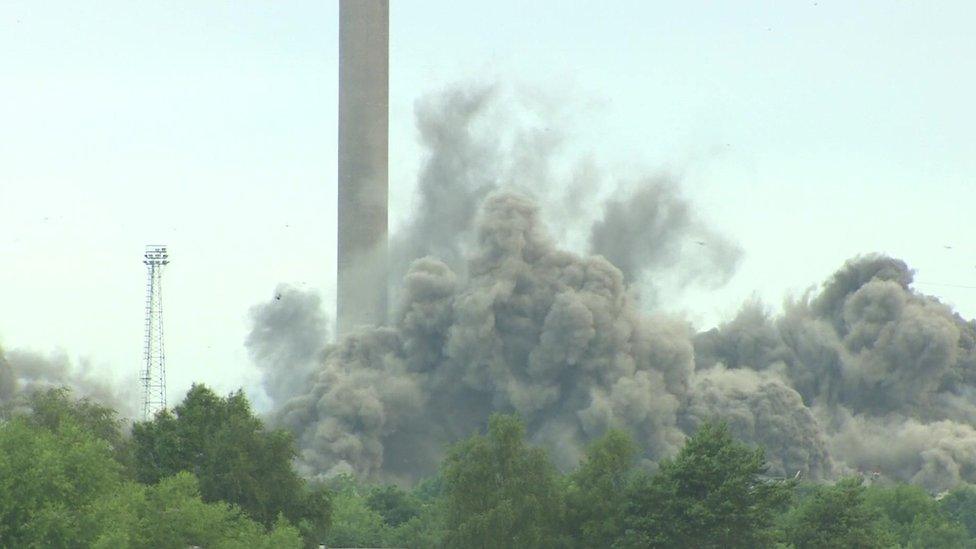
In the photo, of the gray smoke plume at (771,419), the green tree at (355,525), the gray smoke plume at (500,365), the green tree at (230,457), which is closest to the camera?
the green tree at (230,457)

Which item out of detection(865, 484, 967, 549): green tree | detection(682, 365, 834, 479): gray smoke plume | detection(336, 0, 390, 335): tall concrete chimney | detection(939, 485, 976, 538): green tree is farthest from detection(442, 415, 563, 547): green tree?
detection(336, 0, 390, 335): tall concrete chimney

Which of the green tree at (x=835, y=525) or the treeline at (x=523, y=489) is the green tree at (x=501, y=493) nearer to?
the treeline at (x=523, y=489)

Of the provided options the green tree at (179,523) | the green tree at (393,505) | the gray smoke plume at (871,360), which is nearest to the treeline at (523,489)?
the green tree at (179,523)

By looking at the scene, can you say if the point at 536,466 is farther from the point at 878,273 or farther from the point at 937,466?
the point at 878,273

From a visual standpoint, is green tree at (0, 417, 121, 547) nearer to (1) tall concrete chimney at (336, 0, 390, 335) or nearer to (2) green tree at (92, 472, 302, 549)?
(2) green tree at (92, 472, 302, 549)

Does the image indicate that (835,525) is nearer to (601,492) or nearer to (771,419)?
(601,492)

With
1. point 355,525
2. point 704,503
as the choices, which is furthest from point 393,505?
point 704,503

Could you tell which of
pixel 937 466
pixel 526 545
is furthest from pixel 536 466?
pixel 937 466
